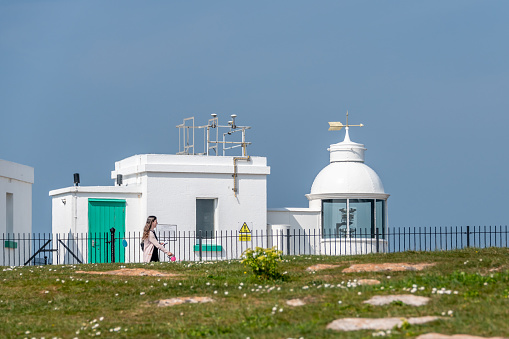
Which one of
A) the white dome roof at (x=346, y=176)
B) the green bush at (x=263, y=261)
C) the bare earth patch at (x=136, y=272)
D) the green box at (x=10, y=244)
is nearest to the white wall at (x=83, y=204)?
the green box at (x=10, y=244)

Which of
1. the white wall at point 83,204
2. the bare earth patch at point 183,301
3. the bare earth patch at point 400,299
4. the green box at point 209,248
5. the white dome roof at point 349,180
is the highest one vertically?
the white dome roof at point 349,180

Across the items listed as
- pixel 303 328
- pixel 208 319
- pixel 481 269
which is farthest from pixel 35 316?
pixel 481 269

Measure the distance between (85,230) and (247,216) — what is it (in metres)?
6.33

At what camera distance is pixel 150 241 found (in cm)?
2531

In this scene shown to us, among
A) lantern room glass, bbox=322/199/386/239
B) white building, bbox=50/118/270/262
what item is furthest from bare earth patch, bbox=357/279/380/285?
lantern room glass, bbox=322/199/386/239

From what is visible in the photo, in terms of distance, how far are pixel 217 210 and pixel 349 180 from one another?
5.43m

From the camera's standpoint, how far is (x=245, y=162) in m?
34.8

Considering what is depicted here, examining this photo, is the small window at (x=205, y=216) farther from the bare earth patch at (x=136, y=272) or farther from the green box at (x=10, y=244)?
the bare earth patch at (x=136, y=272)

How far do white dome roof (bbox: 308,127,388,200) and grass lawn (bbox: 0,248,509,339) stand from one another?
13114mm

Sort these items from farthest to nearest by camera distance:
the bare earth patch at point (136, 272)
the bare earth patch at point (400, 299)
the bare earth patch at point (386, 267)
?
the bare earth patch at point (136, 272) → the bare earth patch at point (386, 267) → the bare earth patch at point (400, 299)

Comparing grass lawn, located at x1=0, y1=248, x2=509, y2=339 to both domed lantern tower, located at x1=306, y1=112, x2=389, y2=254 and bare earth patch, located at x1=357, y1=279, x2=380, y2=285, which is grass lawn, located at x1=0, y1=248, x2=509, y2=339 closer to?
bare earth patch, located at x1=357, y1=279, x2=380, y2=285

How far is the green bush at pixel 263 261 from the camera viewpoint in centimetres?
1805

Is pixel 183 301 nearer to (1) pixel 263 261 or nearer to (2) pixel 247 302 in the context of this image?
(2) pixel 247 302

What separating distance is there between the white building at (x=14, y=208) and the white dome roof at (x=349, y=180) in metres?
11.5
